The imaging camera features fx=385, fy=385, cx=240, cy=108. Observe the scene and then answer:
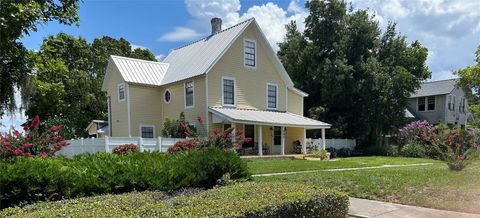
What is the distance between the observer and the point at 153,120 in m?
24.6

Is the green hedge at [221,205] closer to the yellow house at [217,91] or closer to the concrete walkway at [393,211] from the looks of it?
the concrete walkway at [393,211]

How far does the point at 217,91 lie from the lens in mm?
22219

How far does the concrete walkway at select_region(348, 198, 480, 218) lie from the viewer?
6.30 m

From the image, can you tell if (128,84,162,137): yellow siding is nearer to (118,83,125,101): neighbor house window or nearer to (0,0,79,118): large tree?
(118,83,125,101): neighbor house window

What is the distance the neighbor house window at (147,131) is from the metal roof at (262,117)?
5243 mm

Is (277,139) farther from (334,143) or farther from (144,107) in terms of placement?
(144,107)

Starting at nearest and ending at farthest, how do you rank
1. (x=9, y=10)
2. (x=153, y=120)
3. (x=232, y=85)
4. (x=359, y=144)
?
(x=9, y=10)
(x=232, y=85)
(x=153, y=120)
(x=359, y=144)

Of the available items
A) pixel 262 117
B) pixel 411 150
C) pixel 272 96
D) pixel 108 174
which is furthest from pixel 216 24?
pixel 108 174

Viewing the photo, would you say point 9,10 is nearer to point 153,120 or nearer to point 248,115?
point 248,115

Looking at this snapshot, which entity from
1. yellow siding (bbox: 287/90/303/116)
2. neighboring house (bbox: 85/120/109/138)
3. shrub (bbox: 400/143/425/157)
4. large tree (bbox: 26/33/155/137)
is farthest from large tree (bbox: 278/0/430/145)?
large tree (bbox: 26/33/155/137)

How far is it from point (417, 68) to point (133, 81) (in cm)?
2354

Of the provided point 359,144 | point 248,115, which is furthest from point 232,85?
point 359,144

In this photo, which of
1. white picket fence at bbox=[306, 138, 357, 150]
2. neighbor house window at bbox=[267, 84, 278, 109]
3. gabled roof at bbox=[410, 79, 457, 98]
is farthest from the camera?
gabled roof at bbox=[410, 79, 457, 98]

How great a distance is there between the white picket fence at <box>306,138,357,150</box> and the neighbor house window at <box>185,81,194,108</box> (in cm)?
839
